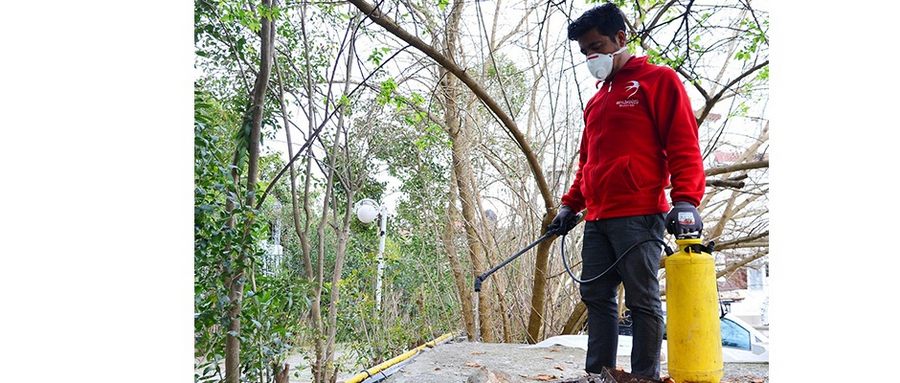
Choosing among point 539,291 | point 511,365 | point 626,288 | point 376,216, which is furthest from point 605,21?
point 376,216

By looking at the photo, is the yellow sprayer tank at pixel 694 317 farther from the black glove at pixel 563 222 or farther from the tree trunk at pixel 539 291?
the tree trunk at pixel 539 291

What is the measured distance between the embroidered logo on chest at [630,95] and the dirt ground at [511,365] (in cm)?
94

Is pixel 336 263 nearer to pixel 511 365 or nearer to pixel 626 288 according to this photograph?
pixel 511 365

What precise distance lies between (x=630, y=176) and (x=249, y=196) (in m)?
1.12

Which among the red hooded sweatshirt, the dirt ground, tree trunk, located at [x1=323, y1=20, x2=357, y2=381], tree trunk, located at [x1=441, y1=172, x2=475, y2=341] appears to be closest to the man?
the red hooded sweatshirt

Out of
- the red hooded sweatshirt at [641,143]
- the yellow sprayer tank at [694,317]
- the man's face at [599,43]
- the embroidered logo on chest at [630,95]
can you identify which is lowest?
the yellow sprayer tank at [694,317]

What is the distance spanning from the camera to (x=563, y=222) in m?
1.81

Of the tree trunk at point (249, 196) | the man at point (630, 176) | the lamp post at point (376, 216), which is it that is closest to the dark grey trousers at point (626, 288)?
the man at point (630, 176)

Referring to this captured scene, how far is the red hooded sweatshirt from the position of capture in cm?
153

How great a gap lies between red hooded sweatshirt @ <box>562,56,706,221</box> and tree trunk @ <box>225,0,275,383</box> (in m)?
1.01

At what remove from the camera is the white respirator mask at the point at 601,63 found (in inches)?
65.4

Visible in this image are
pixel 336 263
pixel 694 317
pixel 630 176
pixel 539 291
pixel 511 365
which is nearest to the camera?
pixel 694 317
